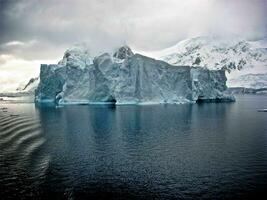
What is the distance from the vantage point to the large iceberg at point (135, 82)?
10444 cm

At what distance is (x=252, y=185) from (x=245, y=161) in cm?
704

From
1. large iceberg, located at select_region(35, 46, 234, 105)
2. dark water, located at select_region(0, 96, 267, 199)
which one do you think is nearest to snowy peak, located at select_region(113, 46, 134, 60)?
large iceberg, located at select_region(35, 46, 234, 105)

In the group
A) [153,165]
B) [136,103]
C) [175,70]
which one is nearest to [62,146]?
[153,165]

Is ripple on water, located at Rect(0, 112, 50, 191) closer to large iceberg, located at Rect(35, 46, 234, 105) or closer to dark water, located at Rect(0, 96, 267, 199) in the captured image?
dark water, located at Rect(0, 96, 267, 199)

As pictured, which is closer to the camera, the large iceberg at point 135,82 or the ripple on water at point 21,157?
the ripple on water at point 21,157

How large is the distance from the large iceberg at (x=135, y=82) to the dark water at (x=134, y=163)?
171ft

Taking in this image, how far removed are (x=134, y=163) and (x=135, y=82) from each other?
238 feet

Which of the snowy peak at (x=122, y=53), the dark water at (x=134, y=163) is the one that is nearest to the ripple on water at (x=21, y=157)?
the dark water at (x=134, y=163)

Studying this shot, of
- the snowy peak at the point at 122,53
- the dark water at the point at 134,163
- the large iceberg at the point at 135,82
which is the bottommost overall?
the dark water at the point at 134,163

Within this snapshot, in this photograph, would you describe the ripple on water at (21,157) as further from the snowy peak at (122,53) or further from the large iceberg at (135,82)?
the snowy peak at (122,53)

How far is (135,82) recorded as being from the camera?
340 feet

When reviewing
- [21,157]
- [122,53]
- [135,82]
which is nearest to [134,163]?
[21,157]

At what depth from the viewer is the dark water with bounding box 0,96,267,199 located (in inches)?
967

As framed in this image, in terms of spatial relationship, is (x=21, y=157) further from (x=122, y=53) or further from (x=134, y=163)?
(x=122, y=53)
